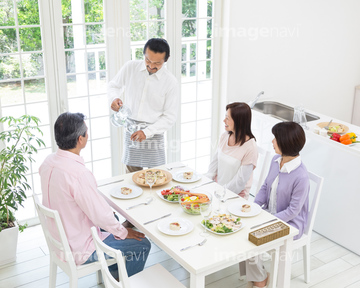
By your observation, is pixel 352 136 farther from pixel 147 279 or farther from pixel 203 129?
pixel 147 279

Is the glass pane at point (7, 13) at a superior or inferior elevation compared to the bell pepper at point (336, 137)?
superior

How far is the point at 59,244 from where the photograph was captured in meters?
2.67

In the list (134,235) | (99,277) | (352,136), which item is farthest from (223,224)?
(352,136)

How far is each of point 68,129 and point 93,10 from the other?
5.22ft

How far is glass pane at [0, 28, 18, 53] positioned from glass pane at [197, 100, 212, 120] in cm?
184

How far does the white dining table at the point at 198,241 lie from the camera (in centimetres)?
238

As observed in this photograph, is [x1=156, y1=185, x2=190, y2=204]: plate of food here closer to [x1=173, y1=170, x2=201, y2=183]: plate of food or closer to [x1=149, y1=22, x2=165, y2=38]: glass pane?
[x1=173, y1=170, x2=201, y2=183]: plate of food

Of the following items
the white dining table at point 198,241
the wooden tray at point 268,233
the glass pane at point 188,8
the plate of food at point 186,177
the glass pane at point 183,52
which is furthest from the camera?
the glass pane at point 183,52

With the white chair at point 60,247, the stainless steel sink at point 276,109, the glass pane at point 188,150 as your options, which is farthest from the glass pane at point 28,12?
the stainless steel sink at point 276,109

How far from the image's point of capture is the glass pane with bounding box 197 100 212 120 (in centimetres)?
472

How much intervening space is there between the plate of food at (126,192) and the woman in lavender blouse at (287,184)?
2.81ft

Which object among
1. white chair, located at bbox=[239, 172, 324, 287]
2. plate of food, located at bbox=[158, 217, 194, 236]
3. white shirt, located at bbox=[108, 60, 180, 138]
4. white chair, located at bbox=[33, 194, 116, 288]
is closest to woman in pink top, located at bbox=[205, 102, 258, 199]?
white chair, located at bbox=[239, 172, 324, 287]

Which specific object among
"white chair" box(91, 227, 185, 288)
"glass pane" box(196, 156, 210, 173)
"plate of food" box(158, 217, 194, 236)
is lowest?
"glass pane" box(196, 156, 210, 173)

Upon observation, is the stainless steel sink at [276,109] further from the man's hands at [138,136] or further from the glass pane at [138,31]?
the man's hands at [138,136]
